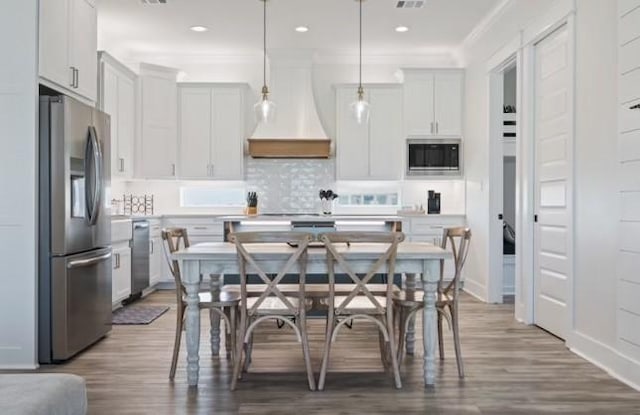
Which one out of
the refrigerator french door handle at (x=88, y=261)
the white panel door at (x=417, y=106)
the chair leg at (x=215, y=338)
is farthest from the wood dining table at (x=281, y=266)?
the white panel door at (x=417, y=106)

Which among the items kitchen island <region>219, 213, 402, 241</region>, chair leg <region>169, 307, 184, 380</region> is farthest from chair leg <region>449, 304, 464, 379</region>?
kitchen island <region>219, 213, 402, 241</region>

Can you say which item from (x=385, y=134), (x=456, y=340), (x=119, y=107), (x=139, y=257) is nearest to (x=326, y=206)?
(x=385, y=134)

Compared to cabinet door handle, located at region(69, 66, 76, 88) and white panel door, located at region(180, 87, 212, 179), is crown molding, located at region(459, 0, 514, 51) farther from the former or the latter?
cabinet door handle, located at region(69, 66, 76, 88)

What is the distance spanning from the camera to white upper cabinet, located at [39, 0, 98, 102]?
3551 millimetres

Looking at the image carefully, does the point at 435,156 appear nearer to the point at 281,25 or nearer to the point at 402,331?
the point at 281,25

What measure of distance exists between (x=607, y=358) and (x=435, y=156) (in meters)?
3.82

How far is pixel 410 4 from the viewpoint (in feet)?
17.2

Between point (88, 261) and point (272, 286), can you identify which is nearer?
point (272, 286)

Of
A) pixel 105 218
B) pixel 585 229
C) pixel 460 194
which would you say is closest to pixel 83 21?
pixel 105 218

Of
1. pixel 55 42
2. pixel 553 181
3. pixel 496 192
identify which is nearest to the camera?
pixel 55 42

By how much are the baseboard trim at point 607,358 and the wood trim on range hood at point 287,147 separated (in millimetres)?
3859

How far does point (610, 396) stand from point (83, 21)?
441cm

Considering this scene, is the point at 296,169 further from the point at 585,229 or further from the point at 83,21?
the point at 585,229

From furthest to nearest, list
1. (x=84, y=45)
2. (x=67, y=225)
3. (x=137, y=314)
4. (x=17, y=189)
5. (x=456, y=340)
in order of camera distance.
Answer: (x=137, y=314) < (x=84, y=45) < (x=67, y=225) < (x=17, y=189) < (x=456, y=340)
